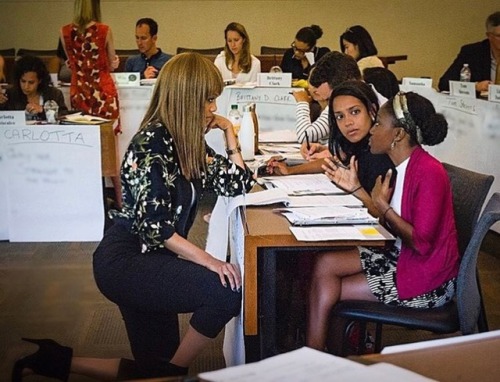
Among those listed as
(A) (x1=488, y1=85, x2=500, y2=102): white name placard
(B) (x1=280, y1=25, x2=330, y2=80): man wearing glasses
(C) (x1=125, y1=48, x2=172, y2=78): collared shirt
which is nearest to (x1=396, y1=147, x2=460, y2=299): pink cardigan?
(A) (x1=488, y1=85, x2=500, y2=102): white name placard

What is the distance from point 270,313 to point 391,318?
1.08 feet

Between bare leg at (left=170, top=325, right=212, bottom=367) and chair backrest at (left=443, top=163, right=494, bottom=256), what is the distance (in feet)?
2.70

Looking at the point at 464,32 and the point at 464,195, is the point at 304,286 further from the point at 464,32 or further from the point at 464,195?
the point at 464,32

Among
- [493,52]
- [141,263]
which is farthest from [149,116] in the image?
[493,52]

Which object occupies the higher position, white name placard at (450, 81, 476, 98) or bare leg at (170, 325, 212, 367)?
white name placard at (450, 81, 476, 98)

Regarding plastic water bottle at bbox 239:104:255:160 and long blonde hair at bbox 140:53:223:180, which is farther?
plastic water bottle at bbox 239:104:255:160

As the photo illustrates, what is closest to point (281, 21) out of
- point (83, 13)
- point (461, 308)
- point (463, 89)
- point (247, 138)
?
point (83, 13)

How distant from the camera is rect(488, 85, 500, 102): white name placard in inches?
140

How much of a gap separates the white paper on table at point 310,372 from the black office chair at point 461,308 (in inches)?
38.9

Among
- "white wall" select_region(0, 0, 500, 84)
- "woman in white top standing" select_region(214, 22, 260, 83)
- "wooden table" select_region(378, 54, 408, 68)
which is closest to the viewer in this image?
"woman in white top standing" select_region(214, 22, 260, 83)

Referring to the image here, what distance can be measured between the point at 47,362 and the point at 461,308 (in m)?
1.17

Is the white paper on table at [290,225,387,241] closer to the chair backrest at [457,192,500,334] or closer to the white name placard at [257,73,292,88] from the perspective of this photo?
the chair backrest at [457,192,500,334]

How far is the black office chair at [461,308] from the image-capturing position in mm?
1795

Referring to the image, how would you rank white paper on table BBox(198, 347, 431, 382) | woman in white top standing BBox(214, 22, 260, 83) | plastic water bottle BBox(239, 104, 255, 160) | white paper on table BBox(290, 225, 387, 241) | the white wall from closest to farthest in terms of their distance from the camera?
white paper on table BBox(198, 347, 431, 382) < white paper on table BBox(290, 225, 387, 241) < plastic water bottle BBox(239, 104, 255, 160) < woman in white top standing BBox(214, 22, 260, 83) < the white wall
